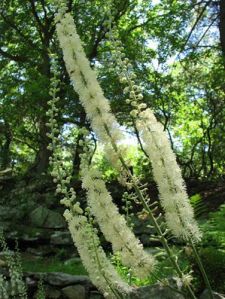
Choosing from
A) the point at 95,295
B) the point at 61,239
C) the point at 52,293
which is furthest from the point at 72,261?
the point at 95,295

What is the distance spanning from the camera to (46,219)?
12742 millimetres

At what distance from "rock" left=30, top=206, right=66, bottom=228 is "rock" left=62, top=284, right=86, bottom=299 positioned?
4.62 metres

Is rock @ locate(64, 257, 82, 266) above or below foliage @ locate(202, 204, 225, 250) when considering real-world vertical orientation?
above

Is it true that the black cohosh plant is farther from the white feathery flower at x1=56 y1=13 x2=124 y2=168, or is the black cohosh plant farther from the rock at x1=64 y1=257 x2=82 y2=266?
the rock at x1=64 y1=257 x2=82 y2=266

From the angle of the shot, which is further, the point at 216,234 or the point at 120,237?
the point at 216,234

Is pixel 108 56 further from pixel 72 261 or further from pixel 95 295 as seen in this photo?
pixel 95 295

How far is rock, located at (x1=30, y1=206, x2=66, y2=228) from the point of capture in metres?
12.6

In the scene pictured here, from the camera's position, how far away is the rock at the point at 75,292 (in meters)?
7.79

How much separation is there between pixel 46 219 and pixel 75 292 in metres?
5.04

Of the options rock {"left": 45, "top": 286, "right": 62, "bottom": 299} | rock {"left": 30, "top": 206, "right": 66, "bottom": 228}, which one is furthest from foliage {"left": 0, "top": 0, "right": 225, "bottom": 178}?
rock {"left": 45, "top": 286, "right": 62, "bottom": 299}

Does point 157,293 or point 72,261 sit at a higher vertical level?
point 72,261

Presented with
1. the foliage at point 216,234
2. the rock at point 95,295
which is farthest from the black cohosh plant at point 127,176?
the rock at point 95,295

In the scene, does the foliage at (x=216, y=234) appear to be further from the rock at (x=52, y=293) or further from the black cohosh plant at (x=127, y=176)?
the black cohosh plant at (x=127, y=176)

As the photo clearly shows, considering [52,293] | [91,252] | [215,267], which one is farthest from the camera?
[52,293]
